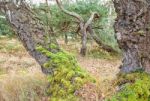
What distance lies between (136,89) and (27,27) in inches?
90.5

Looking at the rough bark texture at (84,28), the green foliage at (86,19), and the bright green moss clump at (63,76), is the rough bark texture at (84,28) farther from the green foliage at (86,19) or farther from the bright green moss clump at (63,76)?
the bright green moss clump at (63,76)

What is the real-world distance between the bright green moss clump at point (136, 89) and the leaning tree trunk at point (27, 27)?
5.62ft

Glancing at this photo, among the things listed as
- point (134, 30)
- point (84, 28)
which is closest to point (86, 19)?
point (84, 28)

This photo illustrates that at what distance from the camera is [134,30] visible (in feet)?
15.9

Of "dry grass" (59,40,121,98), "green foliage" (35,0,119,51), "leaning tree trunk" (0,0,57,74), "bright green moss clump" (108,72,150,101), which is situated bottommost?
"dry grass" (59,40,121,98)

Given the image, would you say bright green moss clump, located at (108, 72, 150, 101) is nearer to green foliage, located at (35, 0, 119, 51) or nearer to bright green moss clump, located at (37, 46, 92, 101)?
bright green moss clump, located at (37, 46, 92, 101)

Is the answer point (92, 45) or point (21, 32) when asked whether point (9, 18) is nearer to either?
point (21, 32)

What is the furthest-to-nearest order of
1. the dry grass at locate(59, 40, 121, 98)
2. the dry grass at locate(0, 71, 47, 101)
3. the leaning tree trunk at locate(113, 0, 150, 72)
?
the dry grass at locate(59, 40, 121, 98) → the dry grass at locate(0, 71, 47, 101) → the leaning tree trunk at locate(113, 0, 150, 72)

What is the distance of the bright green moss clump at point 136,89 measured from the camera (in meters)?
4.77

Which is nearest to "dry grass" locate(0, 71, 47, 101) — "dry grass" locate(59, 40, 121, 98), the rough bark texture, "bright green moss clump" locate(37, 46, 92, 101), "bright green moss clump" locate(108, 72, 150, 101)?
"bright green moss clump" locate(37, 46, 92, 101)

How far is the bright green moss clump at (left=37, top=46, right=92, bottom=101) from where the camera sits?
18.3 feet

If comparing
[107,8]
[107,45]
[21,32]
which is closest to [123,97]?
[21,32]

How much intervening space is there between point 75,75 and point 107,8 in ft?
51.5

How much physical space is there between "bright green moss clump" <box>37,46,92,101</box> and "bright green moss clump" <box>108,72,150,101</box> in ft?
2.78
